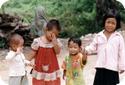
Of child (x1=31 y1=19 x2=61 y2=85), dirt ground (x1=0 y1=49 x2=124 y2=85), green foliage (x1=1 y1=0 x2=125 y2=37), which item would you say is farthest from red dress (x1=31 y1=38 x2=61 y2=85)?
green foliage (x1=1 y1=0 x2=125 y2=37)

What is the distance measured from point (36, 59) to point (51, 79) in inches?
9.1

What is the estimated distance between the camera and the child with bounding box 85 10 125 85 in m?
4.86

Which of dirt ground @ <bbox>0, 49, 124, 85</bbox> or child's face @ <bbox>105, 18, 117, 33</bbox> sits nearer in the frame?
child's face @ <bbox>105, 18, 117, 33</bbox>

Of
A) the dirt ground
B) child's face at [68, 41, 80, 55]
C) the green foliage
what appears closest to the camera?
child's face at [68, 41, 80, 55]

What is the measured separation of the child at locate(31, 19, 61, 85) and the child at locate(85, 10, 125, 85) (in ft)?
1.05

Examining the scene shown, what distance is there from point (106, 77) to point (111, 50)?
27cm

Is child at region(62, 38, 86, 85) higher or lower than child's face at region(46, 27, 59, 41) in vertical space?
lower

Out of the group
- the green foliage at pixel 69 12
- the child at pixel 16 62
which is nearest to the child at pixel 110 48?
the child at pixel 16 62

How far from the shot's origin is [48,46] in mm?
4922

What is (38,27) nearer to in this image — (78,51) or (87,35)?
(87,35)

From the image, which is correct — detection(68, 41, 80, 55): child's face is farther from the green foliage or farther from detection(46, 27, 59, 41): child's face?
the green foliage

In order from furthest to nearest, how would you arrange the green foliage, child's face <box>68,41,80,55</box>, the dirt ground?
the green foliage
the dirt ground
child's face <box>68,41,80,55</box>

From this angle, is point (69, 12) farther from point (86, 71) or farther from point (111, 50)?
point (111, 50)

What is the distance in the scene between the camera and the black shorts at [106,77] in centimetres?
493
